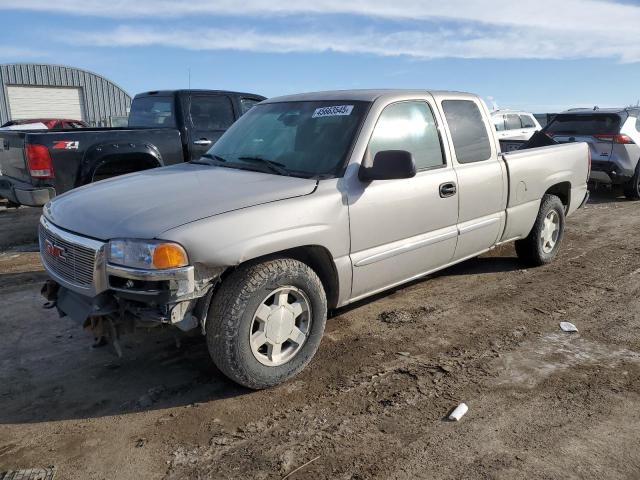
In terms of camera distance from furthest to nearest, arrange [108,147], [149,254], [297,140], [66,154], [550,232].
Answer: [108,147], [66,154], [550,232], [297,140], [149,254]

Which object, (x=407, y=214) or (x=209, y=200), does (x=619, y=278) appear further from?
(x=209, y=200)

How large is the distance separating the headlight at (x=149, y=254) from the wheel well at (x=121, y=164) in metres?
3.84

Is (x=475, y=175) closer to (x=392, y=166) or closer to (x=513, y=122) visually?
(x=392, y=166)

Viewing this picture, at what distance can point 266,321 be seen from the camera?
3.27 m

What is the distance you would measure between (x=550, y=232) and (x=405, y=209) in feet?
9.15

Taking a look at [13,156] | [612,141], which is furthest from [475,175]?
[612,141]

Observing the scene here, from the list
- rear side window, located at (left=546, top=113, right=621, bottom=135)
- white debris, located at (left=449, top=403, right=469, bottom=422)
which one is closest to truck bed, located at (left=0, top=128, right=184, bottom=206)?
white debris, located at (left=449, top=403, right=469, bottom=422)

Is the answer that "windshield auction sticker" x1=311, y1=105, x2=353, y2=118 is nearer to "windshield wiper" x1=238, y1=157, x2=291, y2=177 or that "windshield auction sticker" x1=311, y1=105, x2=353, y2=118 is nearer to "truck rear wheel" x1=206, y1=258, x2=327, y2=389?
"windshield wiper" x1=238, y1=157, x2=291, y2=177

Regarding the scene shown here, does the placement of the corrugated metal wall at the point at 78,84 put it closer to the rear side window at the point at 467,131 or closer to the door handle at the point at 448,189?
the rear side window at the point at 467,131

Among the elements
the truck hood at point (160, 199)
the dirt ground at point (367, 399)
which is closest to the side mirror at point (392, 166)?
the truck hood at point (160, 199)

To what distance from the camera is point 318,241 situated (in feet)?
11.2

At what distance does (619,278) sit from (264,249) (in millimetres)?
4270

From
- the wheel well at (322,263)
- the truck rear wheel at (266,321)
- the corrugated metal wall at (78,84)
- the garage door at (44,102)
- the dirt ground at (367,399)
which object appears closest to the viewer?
the dirt ground at (367,399)

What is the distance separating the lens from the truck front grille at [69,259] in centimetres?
302
